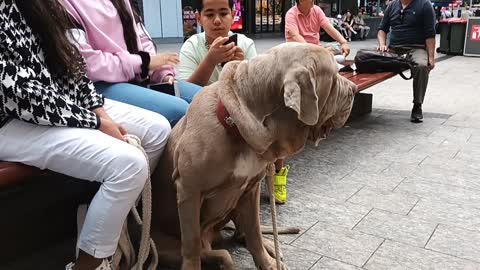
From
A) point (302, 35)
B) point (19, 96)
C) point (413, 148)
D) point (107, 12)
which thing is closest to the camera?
point (19, 96)

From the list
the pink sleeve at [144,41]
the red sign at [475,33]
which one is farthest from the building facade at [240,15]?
the pink sleeve at [144,41]

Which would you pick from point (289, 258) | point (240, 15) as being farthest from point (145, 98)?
point (240, 15)

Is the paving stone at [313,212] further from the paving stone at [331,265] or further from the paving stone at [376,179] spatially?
the paving stone at [376,179]

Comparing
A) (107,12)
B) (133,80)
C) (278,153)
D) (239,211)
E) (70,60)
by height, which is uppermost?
(107,12)

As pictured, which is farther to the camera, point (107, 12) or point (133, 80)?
point (133, 80)

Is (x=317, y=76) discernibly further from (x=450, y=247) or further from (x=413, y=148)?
(x=413, y=148)

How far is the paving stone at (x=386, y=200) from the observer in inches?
136

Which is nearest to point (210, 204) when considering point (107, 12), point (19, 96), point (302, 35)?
point (19, 96)

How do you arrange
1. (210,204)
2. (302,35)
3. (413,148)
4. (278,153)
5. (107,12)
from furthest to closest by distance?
(302,35) < (413,148) < (107,12) < (210,204) < (278,153)

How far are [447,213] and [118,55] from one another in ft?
8.05

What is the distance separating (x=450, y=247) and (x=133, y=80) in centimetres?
214

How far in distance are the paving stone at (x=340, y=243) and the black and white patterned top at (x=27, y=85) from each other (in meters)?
1.52

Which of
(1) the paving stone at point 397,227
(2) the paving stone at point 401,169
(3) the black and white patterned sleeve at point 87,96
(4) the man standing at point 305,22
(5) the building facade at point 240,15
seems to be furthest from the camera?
(5) the building facade at point 240,15

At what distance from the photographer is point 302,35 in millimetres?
6109
